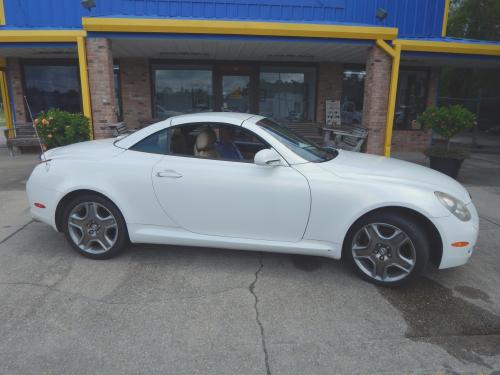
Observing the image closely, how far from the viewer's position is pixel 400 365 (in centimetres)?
236

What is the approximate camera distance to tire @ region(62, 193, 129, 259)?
3.67 m

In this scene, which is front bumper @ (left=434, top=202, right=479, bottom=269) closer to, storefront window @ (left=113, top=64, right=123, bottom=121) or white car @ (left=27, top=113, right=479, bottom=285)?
white car @ (left=27, top=113, right=479, bottom=285)

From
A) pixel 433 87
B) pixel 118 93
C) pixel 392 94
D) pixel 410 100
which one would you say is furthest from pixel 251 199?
pixel 433 87

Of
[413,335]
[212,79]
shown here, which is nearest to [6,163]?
[212,79]

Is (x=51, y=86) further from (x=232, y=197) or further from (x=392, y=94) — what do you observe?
(x=232, y=197)

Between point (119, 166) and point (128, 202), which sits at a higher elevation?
point (119, 166)

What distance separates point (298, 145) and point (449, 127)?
17.7 feet

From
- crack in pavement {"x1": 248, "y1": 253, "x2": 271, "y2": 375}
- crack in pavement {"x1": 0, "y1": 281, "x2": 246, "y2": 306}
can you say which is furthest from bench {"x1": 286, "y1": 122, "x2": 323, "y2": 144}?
crack in pavement {"x1": 0, "y1": 281, "x2": 246, "y2": 306}

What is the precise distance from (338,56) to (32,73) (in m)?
9.15

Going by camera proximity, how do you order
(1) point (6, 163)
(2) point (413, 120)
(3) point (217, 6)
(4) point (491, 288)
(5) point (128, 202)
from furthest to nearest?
(2) point (413, 120) → (1) point (6, 163) → (3) point (217, 6) → (5) point (128, 202) → (4) point (491, 288)

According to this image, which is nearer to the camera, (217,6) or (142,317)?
(142,317)

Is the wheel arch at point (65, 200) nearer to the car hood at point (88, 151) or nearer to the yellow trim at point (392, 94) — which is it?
the car hood at point (88, 151)

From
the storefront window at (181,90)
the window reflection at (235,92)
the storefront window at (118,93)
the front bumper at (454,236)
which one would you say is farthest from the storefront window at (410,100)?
the front bumper at (454,236)

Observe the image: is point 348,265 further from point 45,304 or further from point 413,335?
point 45,304
